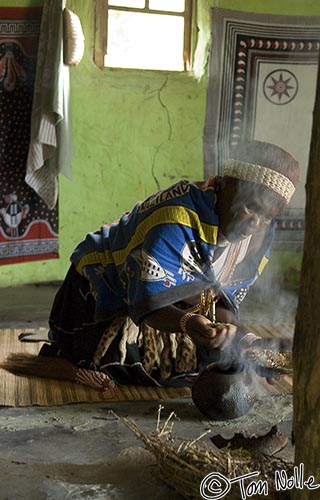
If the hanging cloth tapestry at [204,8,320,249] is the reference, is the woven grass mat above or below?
below

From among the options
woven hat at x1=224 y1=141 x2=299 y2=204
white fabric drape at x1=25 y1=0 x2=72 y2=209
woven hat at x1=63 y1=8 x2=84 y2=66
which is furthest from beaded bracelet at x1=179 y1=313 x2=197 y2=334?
woven hat at x1=63 y1=8 x2=84 y2=66

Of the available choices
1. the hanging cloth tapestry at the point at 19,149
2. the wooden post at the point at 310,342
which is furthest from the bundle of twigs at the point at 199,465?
the hanging cloth tapestry at the point at 19,149

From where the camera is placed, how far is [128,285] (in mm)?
3201

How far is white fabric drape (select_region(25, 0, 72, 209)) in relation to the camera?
192 inches

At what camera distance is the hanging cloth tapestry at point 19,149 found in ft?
16.3

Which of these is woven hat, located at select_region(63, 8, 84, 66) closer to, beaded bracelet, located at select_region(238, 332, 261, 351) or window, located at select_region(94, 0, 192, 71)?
window, located at select_region(94, 0, 192, 71)

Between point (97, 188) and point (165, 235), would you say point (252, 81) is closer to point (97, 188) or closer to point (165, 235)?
point (97, 188)

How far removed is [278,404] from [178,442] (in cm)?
69

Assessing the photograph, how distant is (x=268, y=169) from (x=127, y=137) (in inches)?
104

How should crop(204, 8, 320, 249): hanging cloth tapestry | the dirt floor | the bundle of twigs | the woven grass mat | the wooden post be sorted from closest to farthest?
the wooden post < the bundle of twigs < the dirt floor < the woven grass mat < crop(204, 8, 320, 249): hanging cloth tapestry

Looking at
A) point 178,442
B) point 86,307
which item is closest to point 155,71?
point 86,307

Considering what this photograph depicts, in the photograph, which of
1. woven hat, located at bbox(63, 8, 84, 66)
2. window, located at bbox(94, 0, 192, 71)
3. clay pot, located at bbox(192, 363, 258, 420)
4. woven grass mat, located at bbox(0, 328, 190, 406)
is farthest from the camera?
window, located at bbox(94, 0, 192, 71)

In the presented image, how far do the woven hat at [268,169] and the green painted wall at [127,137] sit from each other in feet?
8.27

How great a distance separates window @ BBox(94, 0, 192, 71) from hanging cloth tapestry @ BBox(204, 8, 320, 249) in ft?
0.72
